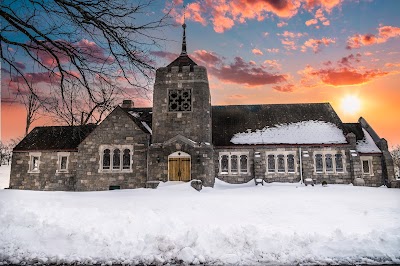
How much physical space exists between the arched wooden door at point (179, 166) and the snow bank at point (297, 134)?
597 centimetres

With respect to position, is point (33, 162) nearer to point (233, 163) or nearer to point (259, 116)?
point (233, 163)

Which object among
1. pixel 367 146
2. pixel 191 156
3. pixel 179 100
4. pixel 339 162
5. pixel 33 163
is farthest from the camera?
pixel 33 163

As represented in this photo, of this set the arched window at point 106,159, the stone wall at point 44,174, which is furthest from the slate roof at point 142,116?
the stone wall at point 44,174

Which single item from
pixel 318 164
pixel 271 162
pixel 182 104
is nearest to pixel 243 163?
pixel 271 162

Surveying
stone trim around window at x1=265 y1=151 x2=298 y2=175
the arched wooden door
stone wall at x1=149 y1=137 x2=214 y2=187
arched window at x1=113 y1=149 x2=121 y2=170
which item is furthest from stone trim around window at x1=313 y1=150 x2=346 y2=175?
arched window at x1=113 y1=149 x2=121 y2=170

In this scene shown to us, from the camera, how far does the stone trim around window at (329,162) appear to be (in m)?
24.1

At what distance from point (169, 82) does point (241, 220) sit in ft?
53.6

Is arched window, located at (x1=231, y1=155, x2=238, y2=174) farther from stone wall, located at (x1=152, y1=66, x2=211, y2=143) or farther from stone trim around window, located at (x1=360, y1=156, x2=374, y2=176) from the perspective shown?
stone trim around window, located at (x1=360, y1=156, x2=374, y2=176)

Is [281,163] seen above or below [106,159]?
below

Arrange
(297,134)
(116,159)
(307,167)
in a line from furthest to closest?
(297,134) < (307,167) < (116,159)

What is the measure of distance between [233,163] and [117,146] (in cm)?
998

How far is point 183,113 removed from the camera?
2261 cm

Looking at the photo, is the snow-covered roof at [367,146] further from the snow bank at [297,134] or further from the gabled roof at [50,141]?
the gabled roof at [50,141]

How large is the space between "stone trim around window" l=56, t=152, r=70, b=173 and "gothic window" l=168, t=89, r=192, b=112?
1060 centimetres
